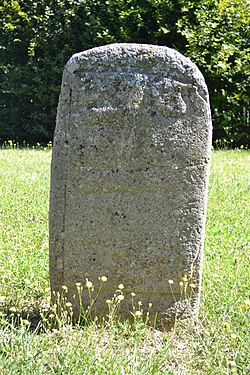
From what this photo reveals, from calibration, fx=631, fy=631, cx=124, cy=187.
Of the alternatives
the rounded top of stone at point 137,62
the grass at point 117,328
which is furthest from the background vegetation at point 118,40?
the rounded top of stone at point 137,62

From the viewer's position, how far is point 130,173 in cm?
347

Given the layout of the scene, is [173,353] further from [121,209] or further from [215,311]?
[121,209]

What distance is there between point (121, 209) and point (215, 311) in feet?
2.88

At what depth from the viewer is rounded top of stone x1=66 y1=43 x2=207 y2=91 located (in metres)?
3.41

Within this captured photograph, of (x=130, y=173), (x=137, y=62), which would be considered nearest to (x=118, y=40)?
(x=137, y=62)

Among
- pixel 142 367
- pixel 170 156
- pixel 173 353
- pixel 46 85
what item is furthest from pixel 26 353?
pixel 46 85

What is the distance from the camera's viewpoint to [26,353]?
118 inches

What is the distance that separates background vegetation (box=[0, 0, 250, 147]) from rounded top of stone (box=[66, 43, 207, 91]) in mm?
7131

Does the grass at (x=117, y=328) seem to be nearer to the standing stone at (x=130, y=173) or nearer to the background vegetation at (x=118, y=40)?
the standing stone at (x=130, y=173)

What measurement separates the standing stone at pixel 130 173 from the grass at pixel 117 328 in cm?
23

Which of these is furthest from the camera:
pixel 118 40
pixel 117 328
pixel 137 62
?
pixel 118 40

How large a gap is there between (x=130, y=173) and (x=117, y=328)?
2.87ft

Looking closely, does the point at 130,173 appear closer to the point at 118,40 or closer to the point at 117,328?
the point at 117,328

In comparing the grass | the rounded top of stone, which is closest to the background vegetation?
the grass
